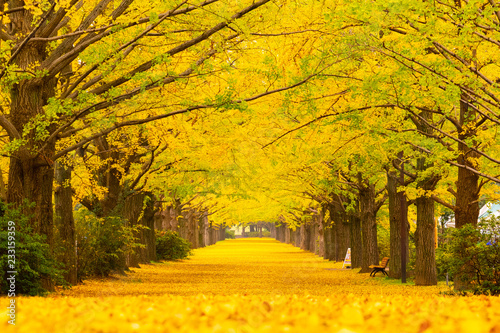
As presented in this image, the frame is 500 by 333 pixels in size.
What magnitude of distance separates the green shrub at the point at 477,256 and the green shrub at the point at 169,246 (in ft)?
90.5

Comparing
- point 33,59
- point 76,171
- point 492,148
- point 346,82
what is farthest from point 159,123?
point 492,148

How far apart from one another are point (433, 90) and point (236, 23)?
168 inches

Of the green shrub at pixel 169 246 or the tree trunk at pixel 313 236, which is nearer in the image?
the green shrub at pixel 169 246

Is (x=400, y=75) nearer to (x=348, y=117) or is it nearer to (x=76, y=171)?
(x=348, y=117)

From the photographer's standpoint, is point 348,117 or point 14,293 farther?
point 348,117

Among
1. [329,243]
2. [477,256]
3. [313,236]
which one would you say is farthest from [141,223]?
[313,236]

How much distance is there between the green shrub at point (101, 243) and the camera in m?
19.5

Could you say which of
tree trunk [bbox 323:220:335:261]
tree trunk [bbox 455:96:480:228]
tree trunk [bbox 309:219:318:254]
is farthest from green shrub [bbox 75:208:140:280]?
tree trunk [bbox 309:219:318:254]

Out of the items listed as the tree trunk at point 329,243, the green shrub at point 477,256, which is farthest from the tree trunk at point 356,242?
the green shrub at point 477,256

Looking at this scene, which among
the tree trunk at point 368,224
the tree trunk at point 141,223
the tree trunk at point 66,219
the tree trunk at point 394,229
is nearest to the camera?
the tree trunk at point 66,219

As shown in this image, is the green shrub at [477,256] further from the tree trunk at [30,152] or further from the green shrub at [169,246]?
the green shrub at [169,246]

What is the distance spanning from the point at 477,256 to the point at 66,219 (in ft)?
→ 38.3

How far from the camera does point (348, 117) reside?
13.2 metres

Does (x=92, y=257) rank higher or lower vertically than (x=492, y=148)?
lower
